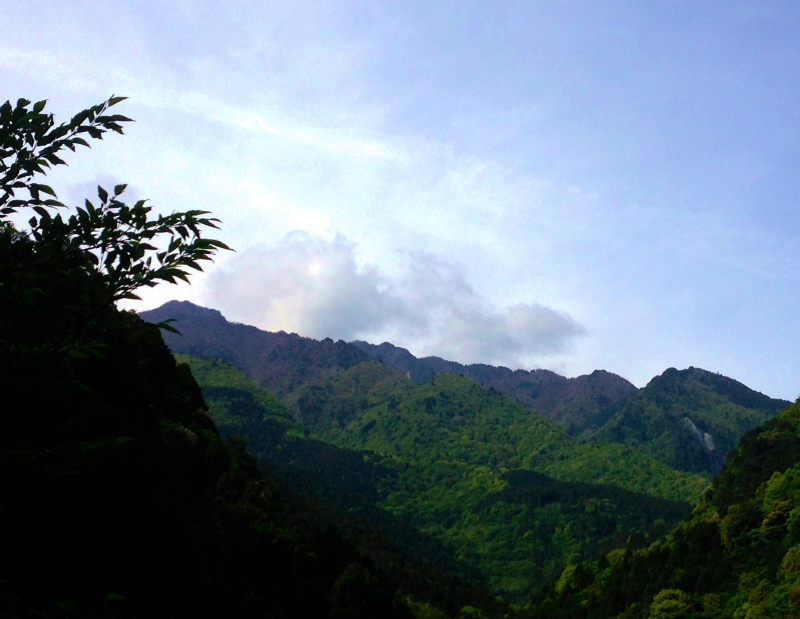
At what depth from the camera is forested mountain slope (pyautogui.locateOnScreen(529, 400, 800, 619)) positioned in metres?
62.9

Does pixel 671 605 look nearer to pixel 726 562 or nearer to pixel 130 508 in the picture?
pixel 726 562

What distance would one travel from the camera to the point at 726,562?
229 feet

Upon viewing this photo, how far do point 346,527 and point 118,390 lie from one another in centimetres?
8721

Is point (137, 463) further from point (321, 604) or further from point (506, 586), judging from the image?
point (506, 586)

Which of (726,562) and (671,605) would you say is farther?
(726,562)

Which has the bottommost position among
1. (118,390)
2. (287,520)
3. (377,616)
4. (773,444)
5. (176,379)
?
(377,616)

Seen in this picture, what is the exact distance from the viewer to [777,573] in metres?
61.4

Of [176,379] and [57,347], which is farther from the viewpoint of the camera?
[176,379]

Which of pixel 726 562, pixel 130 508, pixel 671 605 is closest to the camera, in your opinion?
pixel 130 508

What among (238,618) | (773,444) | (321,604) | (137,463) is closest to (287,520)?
(321,604)

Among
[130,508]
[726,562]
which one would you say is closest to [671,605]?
[726,562]

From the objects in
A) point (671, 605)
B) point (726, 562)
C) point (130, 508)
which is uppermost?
point (726, 562)

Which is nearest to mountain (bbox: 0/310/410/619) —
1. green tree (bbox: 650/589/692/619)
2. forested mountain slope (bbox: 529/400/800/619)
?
green tree (bbox: 650/589/692/619)

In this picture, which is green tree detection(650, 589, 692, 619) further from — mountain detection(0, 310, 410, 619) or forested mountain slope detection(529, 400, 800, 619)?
mountain detection(0, 310, 410, 619)
